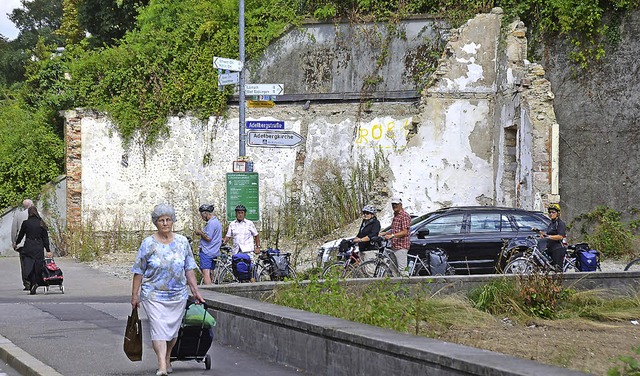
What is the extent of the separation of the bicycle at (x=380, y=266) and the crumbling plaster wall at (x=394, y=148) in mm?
7404

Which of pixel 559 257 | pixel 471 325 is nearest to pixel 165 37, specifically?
pixel 559 257

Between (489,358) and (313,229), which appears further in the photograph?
(313,229)

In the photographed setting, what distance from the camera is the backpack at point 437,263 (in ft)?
57.1

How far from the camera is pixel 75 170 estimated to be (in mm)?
30594

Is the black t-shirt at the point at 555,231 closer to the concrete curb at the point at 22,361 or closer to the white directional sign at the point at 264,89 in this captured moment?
the white directional sign at the point at 264,89

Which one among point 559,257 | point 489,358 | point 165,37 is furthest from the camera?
point 165,37

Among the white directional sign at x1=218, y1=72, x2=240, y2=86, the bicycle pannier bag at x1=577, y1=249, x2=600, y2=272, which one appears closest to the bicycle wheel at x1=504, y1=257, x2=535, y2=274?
the bicycle pannier bag at x1=577, y1=249, x2=600, y2=272

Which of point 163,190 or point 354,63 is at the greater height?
point 354,63

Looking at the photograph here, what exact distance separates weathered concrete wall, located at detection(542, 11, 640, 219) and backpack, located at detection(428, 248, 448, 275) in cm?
730

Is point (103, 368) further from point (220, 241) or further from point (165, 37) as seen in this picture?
point (165, 37)

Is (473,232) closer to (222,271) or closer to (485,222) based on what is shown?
(485,222)

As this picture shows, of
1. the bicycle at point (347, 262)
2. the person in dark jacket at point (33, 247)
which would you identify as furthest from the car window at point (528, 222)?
the person in dark jacket at point (33, 247)

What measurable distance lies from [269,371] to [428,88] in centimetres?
1731

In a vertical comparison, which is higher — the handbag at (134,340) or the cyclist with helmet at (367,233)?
the cyclist with helmet at (367,233)
